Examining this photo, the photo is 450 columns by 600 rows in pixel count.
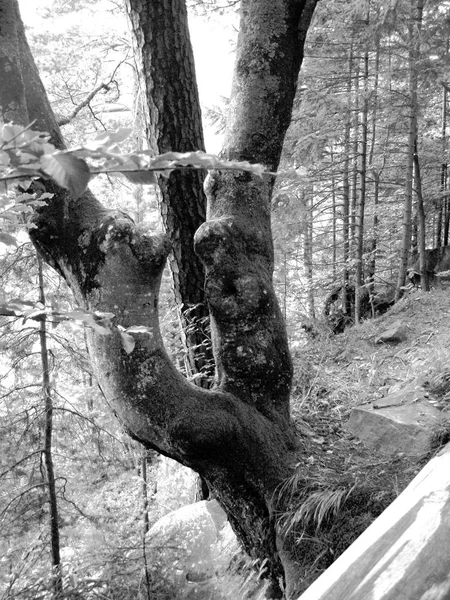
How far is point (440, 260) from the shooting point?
11.2m

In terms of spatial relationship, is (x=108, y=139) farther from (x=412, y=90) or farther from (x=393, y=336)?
(x=412, y=90)

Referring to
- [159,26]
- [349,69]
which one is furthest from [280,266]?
[159,26]

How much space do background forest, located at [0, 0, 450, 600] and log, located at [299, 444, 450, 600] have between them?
265 cm

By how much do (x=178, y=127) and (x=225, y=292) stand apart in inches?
62.5

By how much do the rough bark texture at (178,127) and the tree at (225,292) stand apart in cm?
19

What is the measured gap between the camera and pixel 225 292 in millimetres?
3127

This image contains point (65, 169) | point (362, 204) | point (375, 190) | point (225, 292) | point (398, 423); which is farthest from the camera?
point (375, 190)

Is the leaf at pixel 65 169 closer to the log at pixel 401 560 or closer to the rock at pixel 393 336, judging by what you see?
the log at pixel 401 560

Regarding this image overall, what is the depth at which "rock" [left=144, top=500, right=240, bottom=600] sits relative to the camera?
147 inches

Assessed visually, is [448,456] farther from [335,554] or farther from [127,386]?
[127,386]

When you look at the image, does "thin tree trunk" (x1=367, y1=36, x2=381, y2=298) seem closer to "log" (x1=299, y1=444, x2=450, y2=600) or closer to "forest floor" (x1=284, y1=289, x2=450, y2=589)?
"forest floor" (x1=284, y1=289, x2=450, y2=589)

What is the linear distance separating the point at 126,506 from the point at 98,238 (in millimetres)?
4897

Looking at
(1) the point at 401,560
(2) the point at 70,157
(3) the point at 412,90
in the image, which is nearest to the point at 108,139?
(2) the point at 70,157

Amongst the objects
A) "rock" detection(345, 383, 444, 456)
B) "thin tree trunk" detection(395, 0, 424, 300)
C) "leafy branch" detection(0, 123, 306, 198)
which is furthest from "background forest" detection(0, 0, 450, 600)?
"leafy branch" detection(0, 123, 306, 198)
